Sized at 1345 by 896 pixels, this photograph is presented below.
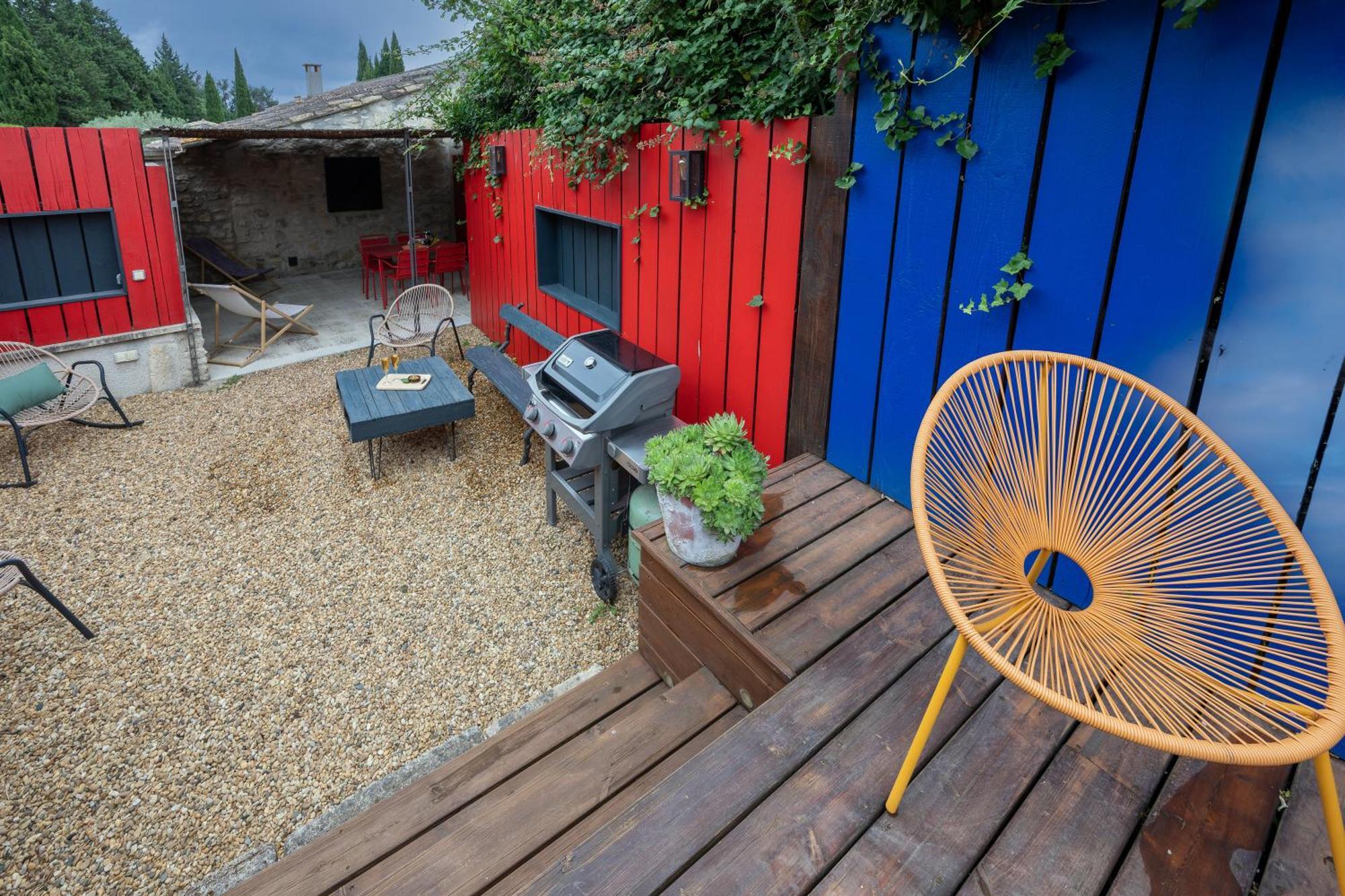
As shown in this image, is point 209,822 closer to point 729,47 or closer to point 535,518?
point 535,518

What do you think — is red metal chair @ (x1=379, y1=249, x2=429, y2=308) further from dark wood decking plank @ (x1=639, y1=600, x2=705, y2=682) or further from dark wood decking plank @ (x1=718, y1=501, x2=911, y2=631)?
dark wood decking plank @ (x1=718, y1=501, x2=911, y2=631)

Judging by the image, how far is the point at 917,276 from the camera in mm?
2639

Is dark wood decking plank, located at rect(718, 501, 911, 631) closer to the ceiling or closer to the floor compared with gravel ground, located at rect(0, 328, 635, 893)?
closer to the ceiling

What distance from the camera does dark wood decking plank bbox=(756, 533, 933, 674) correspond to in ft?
7.01

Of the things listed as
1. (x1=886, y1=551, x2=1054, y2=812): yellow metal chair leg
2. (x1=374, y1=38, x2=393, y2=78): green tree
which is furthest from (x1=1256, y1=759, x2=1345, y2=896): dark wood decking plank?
(x1=374, y1=38, x2=393, y2=78): green tree

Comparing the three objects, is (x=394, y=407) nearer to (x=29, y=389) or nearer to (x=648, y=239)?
(x=648, y=239)

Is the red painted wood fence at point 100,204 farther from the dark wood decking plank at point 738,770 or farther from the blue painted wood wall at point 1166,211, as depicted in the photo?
the dark wood decking plank at point 738,770

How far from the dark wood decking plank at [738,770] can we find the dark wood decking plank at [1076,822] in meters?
0.44

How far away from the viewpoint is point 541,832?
6.41 ft

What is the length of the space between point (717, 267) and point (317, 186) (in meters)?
9.45

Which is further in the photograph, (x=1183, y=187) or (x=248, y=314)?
(x=248, y=314)

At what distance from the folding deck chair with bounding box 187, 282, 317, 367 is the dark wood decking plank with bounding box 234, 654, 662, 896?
6.25 metres

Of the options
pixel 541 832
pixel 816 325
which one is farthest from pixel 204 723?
pixel 816 325

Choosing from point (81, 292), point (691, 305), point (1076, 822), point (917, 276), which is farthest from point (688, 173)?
point (81, 292)
